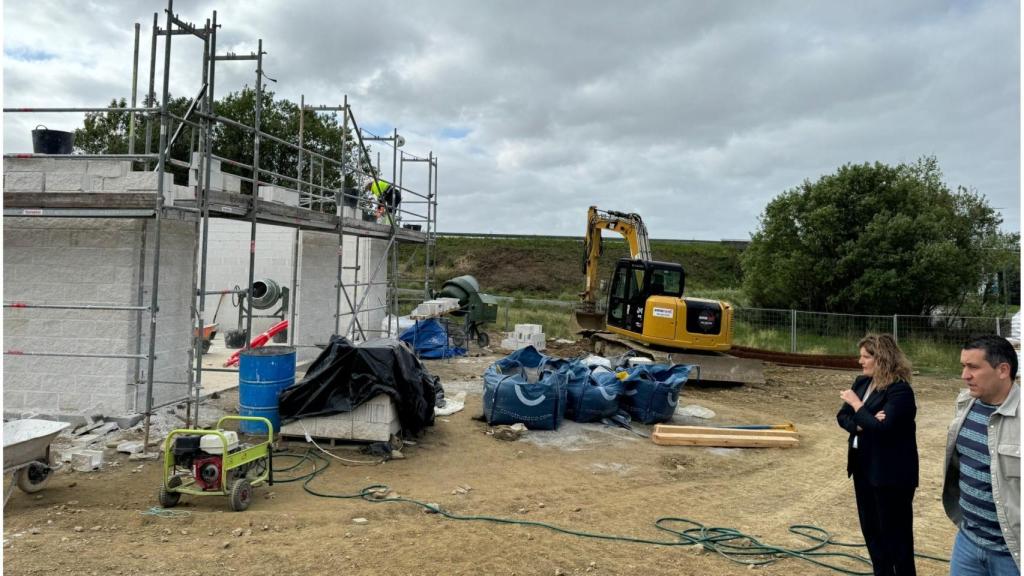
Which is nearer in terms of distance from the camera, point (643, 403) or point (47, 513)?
point (47, 513)

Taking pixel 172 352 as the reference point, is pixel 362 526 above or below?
below

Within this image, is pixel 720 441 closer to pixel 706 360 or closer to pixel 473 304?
pixel 706 360

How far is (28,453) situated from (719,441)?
784cm

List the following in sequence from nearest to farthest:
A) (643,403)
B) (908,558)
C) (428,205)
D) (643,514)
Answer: (908,558) < (643,514) < (643,403) < (428,205)

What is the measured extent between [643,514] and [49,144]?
8.05 metres

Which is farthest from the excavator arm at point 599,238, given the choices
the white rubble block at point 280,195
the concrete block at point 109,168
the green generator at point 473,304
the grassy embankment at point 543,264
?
the grassy embankment at point 543,264

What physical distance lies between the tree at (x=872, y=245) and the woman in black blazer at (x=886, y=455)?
20.7m

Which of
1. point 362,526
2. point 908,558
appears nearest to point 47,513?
point 362,526

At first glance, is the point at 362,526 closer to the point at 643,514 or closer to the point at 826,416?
the point at 643,514

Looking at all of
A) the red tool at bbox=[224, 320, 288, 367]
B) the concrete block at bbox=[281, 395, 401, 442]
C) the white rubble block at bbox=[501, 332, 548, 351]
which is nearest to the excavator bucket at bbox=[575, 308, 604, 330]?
the white rubble block at bbox=[501, 332, 548, 351]

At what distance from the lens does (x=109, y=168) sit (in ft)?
28.1

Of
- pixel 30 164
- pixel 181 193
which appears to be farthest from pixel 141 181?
pixel 30 164

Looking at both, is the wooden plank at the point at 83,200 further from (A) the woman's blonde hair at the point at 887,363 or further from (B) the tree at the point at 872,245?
(B) the tree at the point at 872,245

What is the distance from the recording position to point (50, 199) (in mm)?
8125
